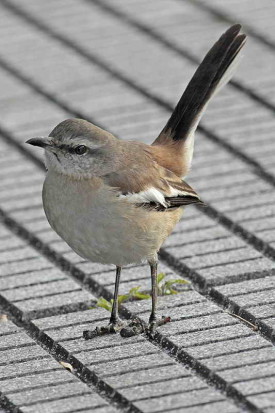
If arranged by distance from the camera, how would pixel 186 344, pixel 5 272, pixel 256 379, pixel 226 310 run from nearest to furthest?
pixel 256 379
pixel 186 344
pixel 226 310
pixel 5 272

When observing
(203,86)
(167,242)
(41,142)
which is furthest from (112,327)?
(203,86)

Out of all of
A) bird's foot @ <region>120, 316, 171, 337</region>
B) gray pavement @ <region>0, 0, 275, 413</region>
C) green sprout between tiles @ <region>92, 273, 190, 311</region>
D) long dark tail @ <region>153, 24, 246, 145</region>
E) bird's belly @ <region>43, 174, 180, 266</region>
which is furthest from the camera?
long dark tail @ <region>153, 24, 246, 145</region>

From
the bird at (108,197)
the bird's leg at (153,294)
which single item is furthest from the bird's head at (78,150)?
the bird's leg at (153,294)

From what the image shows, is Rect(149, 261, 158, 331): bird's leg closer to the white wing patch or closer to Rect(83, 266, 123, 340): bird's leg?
Rect(83, 266, 123, 340): bird's leg

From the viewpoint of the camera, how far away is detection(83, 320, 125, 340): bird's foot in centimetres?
641

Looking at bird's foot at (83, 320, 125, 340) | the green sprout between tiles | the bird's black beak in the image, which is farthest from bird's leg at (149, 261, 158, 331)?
the bird's black beak

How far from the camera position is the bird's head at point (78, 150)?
6.23 meters

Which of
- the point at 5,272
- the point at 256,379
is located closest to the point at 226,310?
the point at 256,379

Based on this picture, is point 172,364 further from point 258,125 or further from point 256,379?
point 258,125

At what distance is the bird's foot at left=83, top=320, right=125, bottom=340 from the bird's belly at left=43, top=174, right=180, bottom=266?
0.36 meters

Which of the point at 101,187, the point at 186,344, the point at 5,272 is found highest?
the point at 101,187

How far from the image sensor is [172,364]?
6016 mm

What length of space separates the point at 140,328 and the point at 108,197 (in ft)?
2.45

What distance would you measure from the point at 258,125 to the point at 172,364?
342cm
